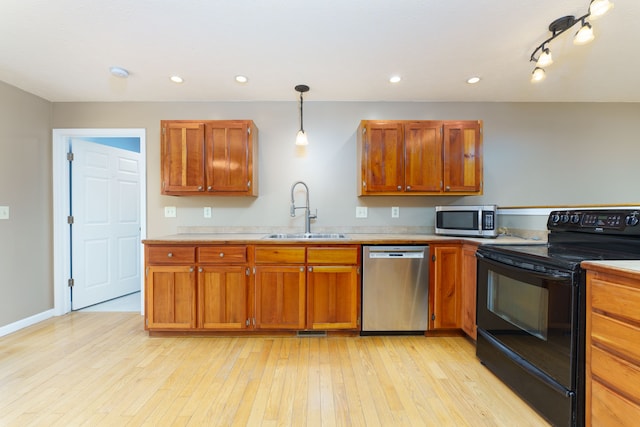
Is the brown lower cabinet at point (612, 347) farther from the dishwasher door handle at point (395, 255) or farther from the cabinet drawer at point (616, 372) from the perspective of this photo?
the dishwasher door handle at point (395, 255)

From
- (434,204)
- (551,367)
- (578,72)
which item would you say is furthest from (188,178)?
(578,72)

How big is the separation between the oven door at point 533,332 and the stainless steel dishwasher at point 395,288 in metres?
0.49

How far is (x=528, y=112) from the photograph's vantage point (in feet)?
9.92

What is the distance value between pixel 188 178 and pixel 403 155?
2.12m

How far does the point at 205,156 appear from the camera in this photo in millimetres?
2682

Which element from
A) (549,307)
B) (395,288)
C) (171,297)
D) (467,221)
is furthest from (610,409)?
(171,297)

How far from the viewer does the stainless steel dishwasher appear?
240 cm

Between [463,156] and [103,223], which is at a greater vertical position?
[463,156]

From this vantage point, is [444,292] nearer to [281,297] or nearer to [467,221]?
[467,221]

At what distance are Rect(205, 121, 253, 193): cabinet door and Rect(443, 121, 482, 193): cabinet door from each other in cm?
197

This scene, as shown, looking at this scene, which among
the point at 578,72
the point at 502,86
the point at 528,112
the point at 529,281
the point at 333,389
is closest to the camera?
the point at 529,281

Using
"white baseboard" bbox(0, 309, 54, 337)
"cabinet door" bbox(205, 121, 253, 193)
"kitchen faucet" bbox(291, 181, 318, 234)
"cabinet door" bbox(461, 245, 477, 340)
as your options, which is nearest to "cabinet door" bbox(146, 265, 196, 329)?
"cabinet door" bbox(205, 121, 253, 193)

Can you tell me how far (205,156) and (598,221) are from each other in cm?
305

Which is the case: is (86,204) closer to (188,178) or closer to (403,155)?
(188,178)
